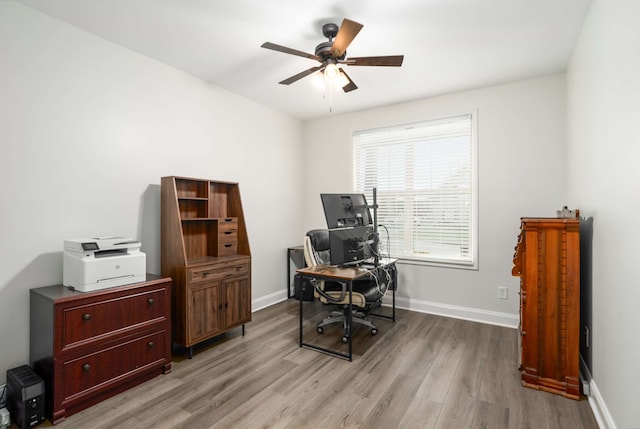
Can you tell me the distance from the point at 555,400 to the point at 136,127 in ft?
13.2

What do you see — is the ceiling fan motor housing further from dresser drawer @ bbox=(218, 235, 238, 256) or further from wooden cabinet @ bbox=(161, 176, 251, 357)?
dresser drawer @ bbox=(218, 235, 238, 256)

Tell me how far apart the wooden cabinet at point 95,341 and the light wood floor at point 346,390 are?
12 centimetres

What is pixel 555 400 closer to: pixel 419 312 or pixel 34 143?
pixel 419 312

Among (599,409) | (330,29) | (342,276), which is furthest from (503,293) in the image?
(330,29)

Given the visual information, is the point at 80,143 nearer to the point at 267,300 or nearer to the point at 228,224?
the point at 228,224

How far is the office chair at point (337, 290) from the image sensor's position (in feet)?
10.3

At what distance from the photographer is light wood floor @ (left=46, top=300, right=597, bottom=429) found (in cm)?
199

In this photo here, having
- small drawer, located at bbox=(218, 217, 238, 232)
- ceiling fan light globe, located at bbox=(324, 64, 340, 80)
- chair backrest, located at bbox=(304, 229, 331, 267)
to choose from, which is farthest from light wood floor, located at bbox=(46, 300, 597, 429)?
ceiling fan light globe, located at bbox=(324, 64, 340, 80)

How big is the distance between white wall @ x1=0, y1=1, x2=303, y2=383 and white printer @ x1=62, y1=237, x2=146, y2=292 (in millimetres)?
247

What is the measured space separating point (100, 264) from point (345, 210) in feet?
6.81

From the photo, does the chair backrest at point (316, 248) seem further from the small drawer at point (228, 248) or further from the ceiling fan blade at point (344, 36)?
the ceiling fan blade at point (344, 36)

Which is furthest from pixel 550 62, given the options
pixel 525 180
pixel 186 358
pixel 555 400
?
pixel 186 358

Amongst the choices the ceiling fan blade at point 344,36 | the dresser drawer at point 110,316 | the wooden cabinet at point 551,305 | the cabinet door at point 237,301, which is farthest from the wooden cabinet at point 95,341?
the wooden cabinet at point 551,305

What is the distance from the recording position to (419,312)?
404 cm
